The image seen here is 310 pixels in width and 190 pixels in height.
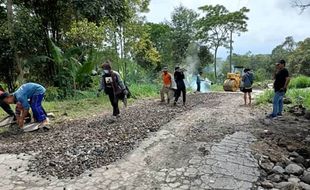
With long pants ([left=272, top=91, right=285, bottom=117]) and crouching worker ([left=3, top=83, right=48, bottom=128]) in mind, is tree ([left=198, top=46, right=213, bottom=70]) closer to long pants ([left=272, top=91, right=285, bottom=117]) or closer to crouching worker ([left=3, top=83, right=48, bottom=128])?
long pants ([left=272, top=91, right=285, bottom=117])

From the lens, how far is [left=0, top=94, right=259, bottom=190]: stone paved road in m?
6.11

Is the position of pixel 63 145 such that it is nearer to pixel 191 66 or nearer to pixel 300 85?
pixel 300 85

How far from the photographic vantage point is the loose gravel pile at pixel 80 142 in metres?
6.83

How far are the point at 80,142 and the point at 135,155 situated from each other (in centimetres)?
144

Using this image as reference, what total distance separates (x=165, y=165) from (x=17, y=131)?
467cm

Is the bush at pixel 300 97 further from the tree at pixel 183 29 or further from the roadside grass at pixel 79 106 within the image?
the tree at pixel 183 29

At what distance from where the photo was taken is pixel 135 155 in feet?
23.9

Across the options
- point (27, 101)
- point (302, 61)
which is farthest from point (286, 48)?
point (27, 101)

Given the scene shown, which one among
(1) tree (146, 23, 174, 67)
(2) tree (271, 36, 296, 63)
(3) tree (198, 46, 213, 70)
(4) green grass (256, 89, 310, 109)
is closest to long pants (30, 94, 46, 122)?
(4) green grass (256, 89, 310, 109)

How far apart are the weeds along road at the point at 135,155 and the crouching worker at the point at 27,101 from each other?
1.43 ft

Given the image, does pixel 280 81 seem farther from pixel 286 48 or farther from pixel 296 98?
pixel 286 48

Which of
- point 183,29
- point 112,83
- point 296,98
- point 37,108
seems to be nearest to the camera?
point 37,108

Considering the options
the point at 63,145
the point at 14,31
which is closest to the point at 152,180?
the point at 63,145

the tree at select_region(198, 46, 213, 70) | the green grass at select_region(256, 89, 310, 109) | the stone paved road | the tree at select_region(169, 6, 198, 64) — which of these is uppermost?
the tree at select_region(169, 6, 198, 64)
